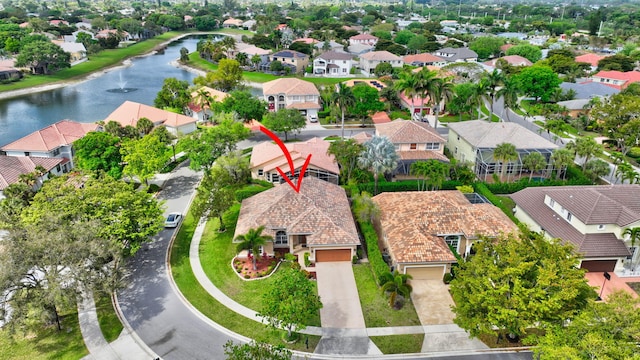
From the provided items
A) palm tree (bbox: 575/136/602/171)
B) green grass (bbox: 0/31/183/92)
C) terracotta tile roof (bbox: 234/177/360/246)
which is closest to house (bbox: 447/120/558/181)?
palm tree (bbox: 575/136/602/171)

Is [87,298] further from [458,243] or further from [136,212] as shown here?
[458,243]

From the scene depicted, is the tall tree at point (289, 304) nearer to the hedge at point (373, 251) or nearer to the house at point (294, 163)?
the hedge at point (373, 251)

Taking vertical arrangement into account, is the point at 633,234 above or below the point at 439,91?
below

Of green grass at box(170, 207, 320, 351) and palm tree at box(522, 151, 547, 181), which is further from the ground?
palm tree at box(522, 151, 547, 181)

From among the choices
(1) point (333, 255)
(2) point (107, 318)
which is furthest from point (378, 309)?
(2) point (107, 318)

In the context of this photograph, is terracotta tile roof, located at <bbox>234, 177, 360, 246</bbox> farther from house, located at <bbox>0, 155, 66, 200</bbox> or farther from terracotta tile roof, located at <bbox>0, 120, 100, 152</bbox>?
terracotta tile roof, located at <bbox>0, 120, 100, 152</bbox>

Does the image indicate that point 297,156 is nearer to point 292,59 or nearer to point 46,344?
point 46,344
